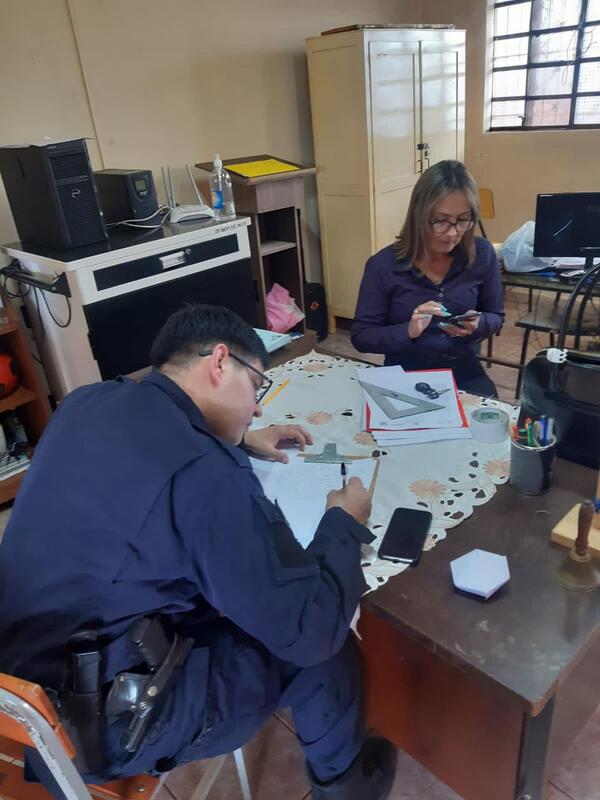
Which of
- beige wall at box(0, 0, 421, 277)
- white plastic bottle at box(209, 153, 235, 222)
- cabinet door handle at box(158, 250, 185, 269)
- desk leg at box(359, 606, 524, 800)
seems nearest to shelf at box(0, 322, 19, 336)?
beige wall at box(0, 0, 421, 277)

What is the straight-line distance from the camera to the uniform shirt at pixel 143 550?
2.59ft

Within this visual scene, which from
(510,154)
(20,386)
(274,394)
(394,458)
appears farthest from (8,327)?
(510,154)

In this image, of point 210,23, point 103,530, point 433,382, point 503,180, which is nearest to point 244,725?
point 103,530

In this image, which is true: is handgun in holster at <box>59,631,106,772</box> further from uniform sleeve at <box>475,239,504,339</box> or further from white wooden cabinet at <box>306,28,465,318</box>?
white wooden cabinet at <box>306,28,465,318</box>

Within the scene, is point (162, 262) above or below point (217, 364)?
below

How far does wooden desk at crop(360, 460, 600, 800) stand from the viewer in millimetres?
780

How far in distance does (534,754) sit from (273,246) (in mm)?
2980

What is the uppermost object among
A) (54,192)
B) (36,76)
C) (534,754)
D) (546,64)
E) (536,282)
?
(36,76)

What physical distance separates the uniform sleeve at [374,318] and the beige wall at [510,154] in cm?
294

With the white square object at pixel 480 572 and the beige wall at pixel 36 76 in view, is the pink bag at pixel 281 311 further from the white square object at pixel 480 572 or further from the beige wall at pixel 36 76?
the white square object at pixel 480 572

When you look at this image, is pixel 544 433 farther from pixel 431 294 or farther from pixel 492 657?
pixel 431 294

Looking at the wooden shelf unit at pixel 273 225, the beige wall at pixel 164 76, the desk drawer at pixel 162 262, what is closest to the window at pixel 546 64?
the beige wall at pixel 164 76

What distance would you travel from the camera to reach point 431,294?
1926 mm

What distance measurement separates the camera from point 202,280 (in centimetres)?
264
